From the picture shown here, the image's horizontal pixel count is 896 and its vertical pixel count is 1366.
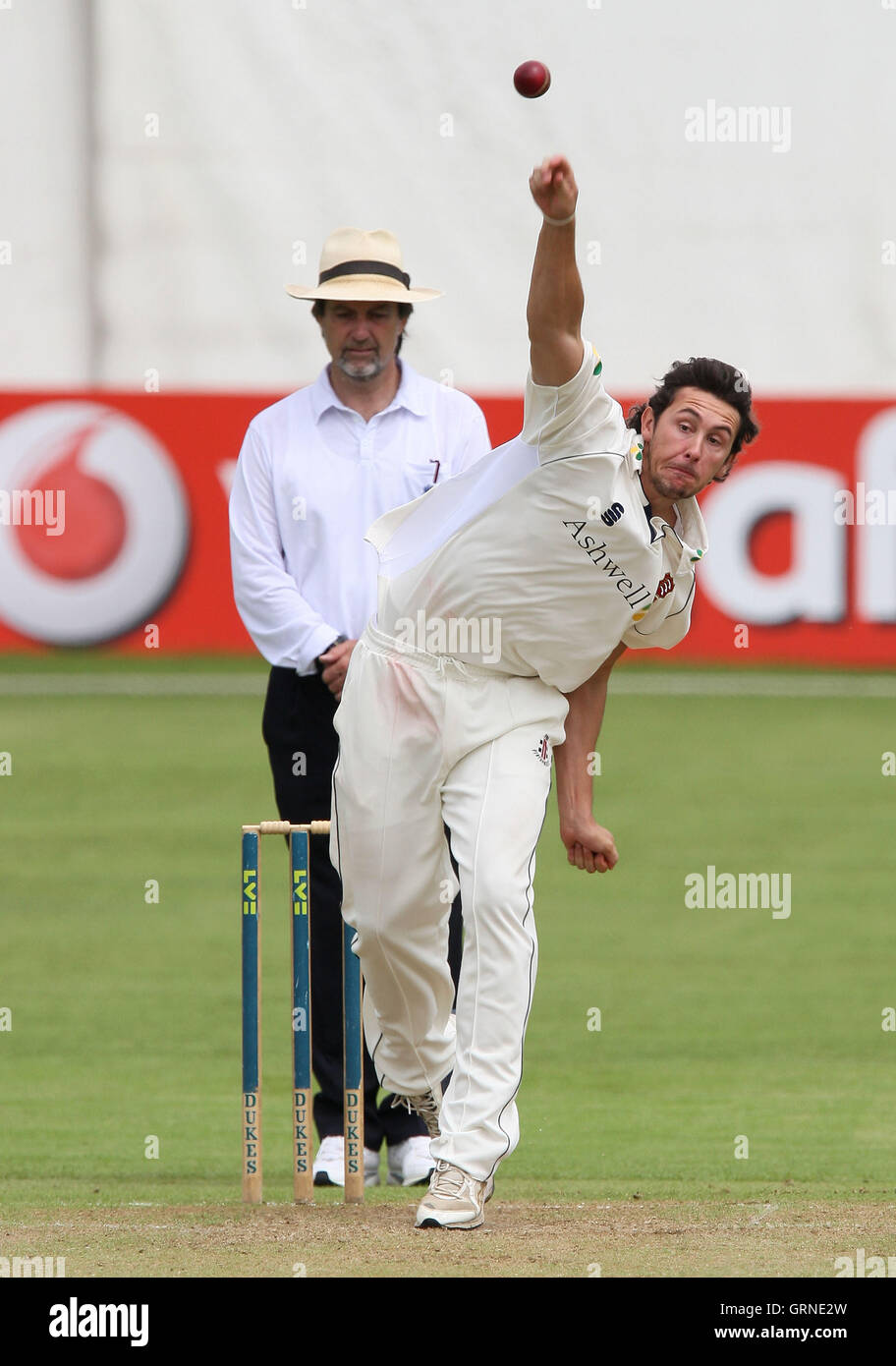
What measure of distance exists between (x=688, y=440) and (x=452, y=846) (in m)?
0.88

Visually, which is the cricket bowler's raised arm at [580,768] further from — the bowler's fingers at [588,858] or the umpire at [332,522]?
the umpire at [332,522]

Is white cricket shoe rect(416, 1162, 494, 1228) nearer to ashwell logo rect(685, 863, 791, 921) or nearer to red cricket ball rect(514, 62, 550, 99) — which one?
red cricket ball rect(514, 62, 550, 99)

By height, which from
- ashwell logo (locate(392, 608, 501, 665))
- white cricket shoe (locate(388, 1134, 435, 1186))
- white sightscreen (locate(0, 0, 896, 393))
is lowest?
white cricket shoe (locate(388, 1134, 435, 1186))

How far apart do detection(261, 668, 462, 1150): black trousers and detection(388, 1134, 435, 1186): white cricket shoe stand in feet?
0.11

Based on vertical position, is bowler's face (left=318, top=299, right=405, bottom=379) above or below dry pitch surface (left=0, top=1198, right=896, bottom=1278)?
above

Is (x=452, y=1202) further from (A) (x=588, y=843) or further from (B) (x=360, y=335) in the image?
(B) (x=360, y=335)

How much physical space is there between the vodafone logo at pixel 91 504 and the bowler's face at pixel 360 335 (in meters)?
9.53

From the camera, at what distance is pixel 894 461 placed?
14594mm

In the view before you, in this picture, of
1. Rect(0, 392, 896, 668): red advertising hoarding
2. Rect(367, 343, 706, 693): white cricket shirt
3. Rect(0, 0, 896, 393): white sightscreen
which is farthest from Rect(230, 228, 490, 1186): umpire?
Rect(0, 0, 896, 393): white sightscreen

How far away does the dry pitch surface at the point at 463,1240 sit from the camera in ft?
12.0

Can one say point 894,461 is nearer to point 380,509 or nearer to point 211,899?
point 211,899

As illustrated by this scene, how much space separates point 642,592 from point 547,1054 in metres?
2.73

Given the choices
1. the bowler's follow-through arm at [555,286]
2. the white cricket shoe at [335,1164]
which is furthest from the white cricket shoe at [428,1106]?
the bowler's follow-through arm at [555,286]

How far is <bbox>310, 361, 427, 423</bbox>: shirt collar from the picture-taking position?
5078 mm
